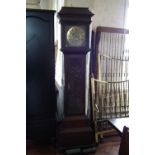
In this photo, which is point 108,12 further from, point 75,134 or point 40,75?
point 75,134

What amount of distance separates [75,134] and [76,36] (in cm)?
117

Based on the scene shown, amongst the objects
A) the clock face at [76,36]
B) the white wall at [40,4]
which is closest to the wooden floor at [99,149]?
the clock face at [76,36]

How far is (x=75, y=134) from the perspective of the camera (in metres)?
2.77

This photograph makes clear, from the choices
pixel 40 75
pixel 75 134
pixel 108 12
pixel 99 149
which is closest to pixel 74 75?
pixel 40 75

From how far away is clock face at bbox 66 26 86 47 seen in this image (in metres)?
2.70

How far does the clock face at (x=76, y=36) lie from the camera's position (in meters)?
2.70

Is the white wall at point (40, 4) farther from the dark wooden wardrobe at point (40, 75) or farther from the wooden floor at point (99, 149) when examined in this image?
the wooden floor at point (99, 149)

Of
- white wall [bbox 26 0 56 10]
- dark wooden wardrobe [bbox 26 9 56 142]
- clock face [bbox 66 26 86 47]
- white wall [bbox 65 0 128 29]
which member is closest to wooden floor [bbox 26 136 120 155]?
dark wooden wardrobe [bbox 26 9 56 142]

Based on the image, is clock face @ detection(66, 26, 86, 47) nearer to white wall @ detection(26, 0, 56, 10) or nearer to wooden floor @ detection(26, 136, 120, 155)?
wooden floor @ detection(26, 136, 120, 155)

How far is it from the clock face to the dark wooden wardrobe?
0.68 feet
